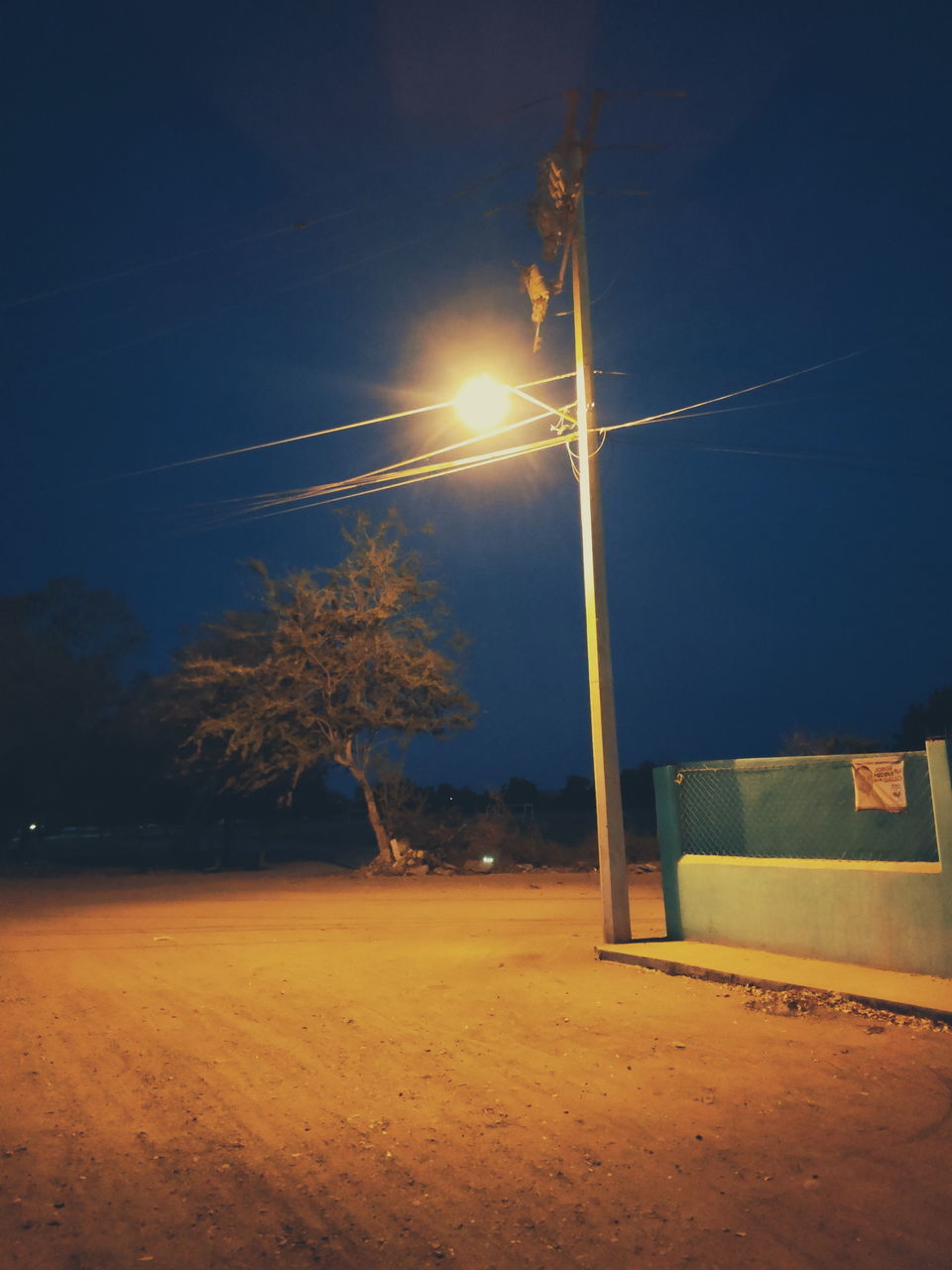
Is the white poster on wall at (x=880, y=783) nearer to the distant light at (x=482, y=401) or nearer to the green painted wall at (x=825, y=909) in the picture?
the green painted wall at (x=825, y=909)

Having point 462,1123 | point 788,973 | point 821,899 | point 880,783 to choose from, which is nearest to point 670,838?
point 821,899

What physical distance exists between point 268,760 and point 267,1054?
21.1 meters

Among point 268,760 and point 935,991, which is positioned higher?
point 268,760

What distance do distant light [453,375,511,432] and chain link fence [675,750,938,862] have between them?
18.0 feet

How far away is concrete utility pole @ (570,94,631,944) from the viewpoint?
1188 centimetres

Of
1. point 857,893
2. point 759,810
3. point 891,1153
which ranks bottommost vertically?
point 891,1153

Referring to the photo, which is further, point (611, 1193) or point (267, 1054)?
point (267, 1054)

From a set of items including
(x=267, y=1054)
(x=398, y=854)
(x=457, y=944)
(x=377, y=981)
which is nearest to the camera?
(x=267, y=1054)

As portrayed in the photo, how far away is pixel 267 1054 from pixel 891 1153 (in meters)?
4.37

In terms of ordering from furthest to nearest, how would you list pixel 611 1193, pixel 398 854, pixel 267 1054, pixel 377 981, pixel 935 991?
pixel 398 854 → pixel 377 981 → pixel 935 991 → pixel 267 1054 → pixel 611 1193

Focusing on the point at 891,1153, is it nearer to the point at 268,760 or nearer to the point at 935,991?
the point at 935,991

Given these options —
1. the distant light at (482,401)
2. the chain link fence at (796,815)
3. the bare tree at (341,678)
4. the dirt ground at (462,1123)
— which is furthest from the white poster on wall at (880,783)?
the bare tree at (341,678)

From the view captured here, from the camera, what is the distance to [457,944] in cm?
1327

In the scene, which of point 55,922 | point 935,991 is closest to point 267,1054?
point 935,991
